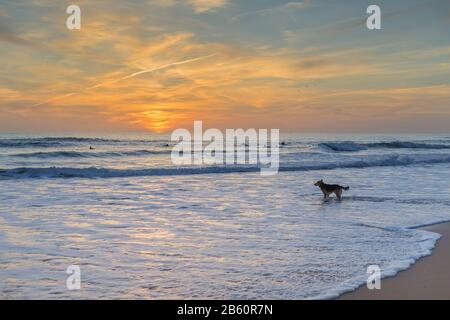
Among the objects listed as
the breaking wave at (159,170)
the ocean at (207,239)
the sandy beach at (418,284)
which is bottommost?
the sandy beach at (418,284)

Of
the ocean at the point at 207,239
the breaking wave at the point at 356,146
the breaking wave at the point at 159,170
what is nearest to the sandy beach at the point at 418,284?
the ocean at the point at 207,239

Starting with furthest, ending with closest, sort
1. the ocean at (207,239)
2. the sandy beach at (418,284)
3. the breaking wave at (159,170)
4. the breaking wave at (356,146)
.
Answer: the breaking wave at (356,146), the breaking wave at (159,170), the ocean at (207,239), the sandy beach at (418,284)

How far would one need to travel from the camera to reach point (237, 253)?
6543 mm

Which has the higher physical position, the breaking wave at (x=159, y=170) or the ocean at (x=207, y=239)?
the breaking wave at (x=159, y=170)

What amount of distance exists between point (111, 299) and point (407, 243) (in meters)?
5.00

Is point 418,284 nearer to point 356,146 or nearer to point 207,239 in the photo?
point 207,239

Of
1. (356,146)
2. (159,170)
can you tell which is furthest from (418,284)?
(356,146)

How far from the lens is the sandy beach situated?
4.85 metres

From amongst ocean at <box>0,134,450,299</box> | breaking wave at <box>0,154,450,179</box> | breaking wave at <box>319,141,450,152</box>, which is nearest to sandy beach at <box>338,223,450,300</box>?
ocean at <box>0,134,450,299</box>

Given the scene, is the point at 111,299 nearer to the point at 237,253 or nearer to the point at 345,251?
the point at 237,253

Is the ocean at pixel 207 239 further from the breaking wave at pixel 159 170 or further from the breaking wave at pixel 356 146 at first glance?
the breaking wave at pixel 356 146

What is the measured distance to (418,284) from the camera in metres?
5.23

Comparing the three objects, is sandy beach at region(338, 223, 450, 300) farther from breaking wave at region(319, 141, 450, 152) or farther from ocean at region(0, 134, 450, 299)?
breaking wave at region(319, 141, 450, 152)

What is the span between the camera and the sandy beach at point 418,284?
4848 millimetres
